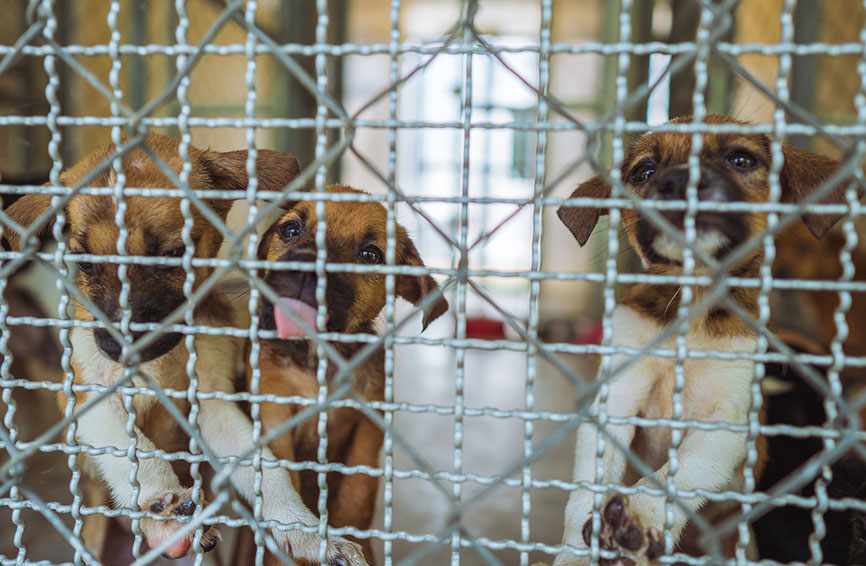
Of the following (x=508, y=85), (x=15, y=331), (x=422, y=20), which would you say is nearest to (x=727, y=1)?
(x=15, y=331)

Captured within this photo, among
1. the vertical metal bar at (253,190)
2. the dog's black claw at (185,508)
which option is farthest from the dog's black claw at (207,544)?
the vertical metal bar at (253,190)

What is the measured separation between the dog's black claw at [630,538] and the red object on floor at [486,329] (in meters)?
7.38

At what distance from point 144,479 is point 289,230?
40.3 inches

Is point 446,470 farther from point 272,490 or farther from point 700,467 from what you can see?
point 700,467

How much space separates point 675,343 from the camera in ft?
7.26

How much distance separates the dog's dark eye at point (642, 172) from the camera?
2256mm

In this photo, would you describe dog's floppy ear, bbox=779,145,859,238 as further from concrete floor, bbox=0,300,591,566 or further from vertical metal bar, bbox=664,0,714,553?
concrete floor, bbox=0,300,591,566

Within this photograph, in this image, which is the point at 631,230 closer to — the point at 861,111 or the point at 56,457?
the point at 861,111

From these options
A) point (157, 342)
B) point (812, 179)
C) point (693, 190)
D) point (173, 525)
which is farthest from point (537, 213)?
point (173, 525)

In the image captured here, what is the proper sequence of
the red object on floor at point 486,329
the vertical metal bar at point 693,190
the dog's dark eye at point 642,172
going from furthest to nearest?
1. the red object on floor at point 486,329
2. the dog's dark eye at point 642,172
3. the vertical metal bar at point 693,190

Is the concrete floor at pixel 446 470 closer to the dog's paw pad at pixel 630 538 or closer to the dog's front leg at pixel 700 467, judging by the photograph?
the dog's paw pad at pixel 630 538

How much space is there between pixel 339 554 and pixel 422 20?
12.6 m

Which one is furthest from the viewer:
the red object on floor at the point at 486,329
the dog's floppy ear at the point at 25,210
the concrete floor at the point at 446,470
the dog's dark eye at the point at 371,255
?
the red object on floor at the point at 486,329

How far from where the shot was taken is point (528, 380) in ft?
4.86
